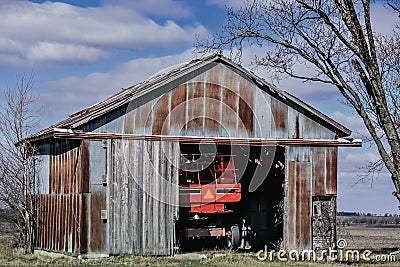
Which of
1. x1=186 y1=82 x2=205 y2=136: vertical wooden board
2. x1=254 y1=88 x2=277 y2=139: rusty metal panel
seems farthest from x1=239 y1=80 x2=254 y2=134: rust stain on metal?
x1=186 y1=82 x2=205 y2=136: vertical wooden board

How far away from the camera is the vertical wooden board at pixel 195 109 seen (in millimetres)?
23578

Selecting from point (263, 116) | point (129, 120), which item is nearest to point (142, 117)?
point (129, 120)

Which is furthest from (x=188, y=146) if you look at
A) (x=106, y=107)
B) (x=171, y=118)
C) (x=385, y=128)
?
(x=385, y=128)

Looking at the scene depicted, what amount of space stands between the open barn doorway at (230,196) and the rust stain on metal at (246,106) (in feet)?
2.72

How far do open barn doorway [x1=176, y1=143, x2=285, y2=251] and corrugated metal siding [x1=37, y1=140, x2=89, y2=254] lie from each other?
143 inches

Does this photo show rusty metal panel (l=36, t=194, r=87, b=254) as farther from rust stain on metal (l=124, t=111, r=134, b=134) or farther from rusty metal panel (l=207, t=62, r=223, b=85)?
rusty metal panel (l=207, t=62, r=223, b=85)

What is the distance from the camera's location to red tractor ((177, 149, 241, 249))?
84.3 feet

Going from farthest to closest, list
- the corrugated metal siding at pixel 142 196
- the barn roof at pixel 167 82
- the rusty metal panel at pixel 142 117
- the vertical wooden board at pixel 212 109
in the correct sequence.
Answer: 1. the vertical wooden board at pixel 212 109
2. the rusty metal panel at pixel 142 117
3. the corrugated metal siding at pixel 142 196
4. the barn roof at pixel 167 82

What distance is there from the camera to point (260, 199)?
94.9ft

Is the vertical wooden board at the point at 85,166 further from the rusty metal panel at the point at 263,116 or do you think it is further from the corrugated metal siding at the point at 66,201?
the rusty metal panel at the point at 263,116

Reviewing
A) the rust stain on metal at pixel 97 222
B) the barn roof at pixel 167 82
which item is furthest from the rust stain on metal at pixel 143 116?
the rust stain on metal at pixel 97 222

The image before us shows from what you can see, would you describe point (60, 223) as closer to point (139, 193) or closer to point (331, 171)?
point (139, 193)

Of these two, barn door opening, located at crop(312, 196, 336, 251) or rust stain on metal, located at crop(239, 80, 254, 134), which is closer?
rust stain on metal, located at crop(239, 80, 254, 134)

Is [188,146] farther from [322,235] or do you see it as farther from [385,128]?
[385,128]
